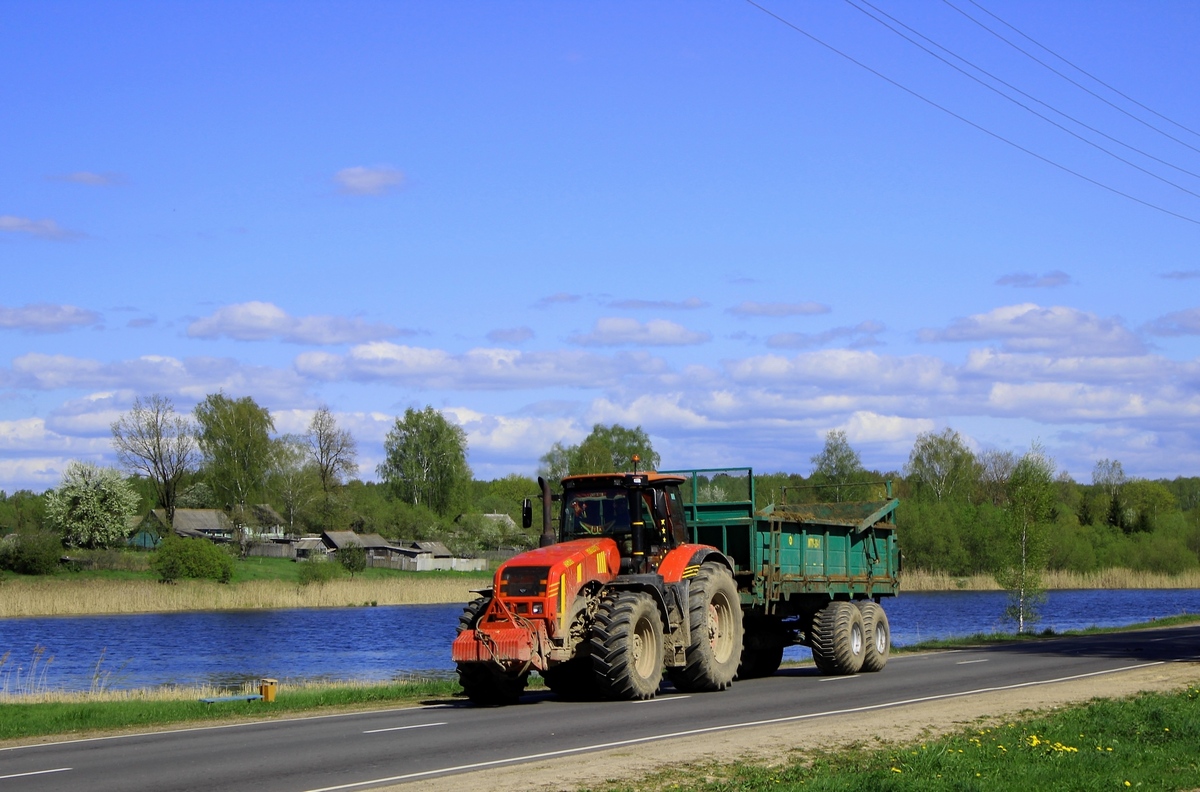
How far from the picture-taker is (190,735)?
16.9m

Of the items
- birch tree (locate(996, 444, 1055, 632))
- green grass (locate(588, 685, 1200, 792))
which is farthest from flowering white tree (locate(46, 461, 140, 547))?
green grass (locate(588, 685, 1200, 792))

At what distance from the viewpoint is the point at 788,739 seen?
1482 centimetres

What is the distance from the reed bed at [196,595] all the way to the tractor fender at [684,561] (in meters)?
42.8

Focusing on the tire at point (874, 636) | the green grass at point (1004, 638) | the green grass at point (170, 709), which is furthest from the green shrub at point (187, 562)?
the tire at point (874, 636)

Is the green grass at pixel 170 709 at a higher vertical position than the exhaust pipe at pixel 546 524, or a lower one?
lower

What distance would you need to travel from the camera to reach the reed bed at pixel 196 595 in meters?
57.3

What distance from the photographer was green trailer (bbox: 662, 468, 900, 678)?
2300 centimetres

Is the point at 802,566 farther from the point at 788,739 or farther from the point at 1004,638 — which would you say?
the point at 1004,638

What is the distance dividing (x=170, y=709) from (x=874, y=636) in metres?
13.2

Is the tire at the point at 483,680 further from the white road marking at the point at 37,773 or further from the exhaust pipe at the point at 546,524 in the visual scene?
the white road marking at the point at 37,773

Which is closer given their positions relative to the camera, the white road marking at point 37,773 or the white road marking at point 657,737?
the white road marking at point 657,737

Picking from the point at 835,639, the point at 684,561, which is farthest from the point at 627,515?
the point at 835,639

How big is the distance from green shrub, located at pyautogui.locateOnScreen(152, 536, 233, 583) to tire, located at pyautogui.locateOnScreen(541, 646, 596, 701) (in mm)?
56355

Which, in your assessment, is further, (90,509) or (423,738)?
(90,509)
